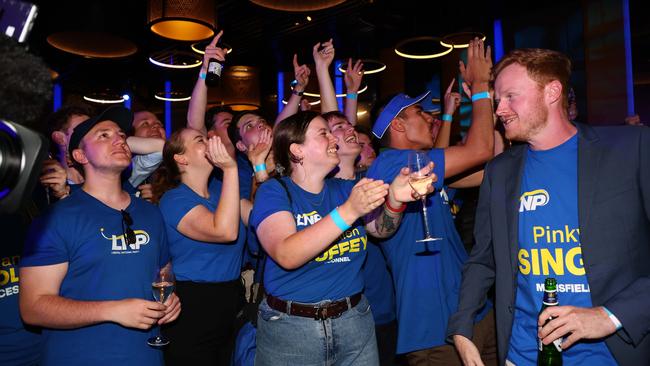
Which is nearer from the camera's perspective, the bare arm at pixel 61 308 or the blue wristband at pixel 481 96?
the bare arm at pixel 61 308

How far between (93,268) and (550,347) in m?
1.85

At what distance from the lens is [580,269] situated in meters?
1.84

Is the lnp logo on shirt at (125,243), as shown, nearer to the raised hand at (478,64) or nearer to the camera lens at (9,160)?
the camera lens at (9,160)

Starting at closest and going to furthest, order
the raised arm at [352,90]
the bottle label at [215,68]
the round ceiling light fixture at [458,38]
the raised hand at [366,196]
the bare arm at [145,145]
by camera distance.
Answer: the raised hand at [366,196] → the bare arm at [145,145] → the bottle label at [215,68] → the raised arm at [352,90] → the round ceiling light fixture at [458,38]

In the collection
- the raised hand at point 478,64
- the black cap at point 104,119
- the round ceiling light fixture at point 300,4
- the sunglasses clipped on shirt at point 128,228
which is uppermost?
the round ceiling light fixture at point 300,4

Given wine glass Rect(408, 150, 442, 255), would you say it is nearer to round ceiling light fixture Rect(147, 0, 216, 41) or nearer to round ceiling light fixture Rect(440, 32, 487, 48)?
round ceiling light fixture Rect(147, 0, 216, 41)

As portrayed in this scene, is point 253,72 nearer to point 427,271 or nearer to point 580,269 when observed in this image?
point 427,271

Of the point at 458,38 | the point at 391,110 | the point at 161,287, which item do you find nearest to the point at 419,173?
the point at 391,110

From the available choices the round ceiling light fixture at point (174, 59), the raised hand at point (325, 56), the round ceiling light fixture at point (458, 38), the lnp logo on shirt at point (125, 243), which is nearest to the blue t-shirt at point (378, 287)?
the lnp logo on shirt at point (125, 243)

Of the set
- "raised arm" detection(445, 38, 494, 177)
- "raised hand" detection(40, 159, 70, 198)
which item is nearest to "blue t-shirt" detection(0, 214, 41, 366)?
"raised hand" detection(40, 159, 70, 198)

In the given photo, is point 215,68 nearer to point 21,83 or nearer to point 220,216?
point 220,216

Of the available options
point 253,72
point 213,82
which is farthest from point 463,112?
point 213,82

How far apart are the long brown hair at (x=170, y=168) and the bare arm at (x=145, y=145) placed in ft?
0.49

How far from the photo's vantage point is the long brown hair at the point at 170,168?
9.61 ft
